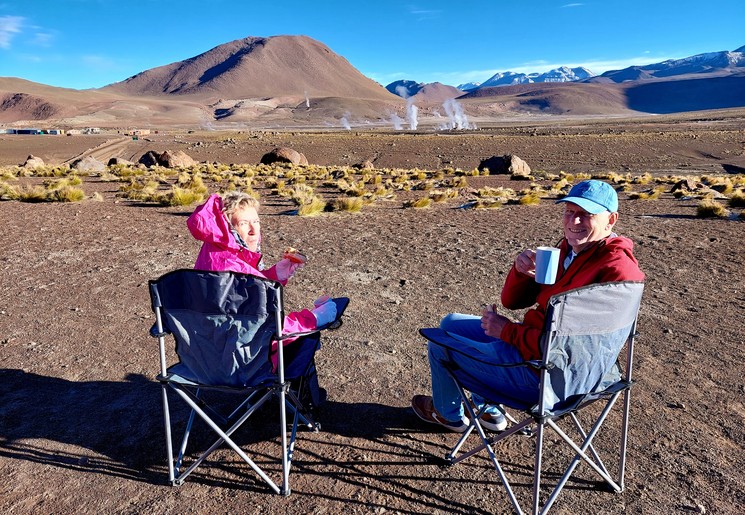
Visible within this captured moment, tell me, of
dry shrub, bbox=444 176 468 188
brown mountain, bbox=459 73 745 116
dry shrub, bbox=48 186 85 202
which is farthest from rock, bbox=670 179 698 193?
brown mountain, bbox=459 73 745 116

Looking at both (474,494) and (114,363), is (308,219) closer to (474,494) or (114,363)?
(114,363)

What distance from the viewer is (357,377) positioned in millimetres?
3904

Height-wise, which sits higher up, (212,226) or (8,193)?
(212,226)

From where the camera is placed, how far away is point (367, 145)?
128 feet

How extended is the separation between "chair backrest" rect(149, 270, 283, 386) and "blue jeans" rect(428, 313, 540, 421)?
93cm

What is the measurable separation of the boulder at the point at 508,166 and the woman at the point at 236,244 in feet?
64.8

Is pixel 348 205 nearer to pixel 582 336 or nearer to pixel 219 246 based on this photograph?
pixel 219 246

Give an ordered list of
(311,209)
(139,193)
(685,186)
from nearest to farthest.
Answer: (311,209), (139,193), (685,186)

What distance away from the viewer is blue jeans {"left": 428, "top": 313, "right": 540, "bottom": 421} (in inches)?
99.3

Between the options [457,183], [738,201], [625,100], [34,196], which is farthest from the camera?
[625,100]

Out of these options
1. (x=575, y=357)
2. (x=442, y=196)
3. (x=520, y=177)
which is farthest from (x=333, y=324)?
(x=520, y=177)

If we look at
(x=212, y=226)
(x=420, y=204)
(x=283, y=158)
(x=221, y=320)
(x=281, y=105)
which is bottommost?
(x=283, y=158)

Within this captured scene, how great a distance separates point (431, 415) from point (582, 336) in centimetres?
125

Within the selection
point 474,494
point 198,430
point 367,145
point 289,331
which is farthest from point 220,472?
point 367,145
